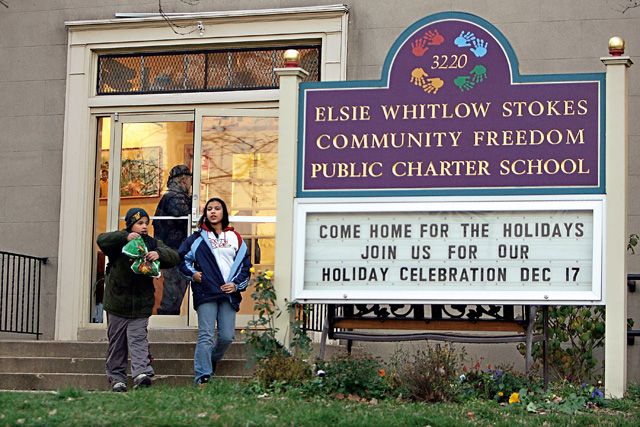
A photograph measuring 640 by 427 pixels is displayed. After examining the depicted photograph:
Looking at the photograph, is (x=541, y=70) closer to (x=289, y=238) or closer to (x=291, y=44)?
(x=291, y=44)

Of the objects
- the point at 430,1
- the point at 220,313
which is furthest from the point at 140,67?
the point at 220,313

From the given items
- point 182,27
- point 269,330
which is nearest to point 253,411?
point 269,330

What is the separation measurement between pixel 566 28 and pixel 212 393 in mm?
5810

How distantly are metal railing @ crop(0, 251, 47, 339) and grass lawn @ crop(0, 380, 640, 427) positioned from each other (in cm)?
456

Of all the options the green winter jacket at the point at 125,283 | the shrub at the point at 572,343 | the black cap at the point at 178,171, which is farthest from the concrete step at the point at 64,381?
the black cap at the point at 178,171

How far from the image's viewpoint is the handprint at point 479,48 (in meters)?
10.5

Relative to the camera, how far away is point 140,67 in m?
14.6

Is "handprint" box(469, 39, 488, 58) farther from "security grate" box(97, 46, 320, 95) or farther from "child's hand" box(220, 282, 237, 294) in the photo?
"security grate" box(97, 46, 320, 95)

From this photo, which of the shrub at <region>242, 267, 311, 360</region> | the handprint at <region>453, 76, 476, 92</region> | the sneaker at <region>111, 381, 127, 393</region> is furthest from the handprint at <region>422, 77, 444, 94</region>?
the sneaker at <region>111, 381, 127, 393</region>

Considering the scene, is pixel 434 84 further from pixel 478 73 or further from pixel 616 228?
pixel 616 228

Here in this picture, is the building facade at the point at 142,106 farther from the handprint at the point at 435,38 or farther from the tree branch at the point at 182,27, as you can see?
the handprint at the point at 435,38

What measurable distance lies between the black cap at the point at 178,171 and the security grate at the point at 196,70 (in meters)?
0.86

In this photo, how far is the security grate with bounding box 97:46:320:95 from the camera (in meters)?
14.1

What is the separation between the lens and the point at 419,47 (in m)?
10.6
